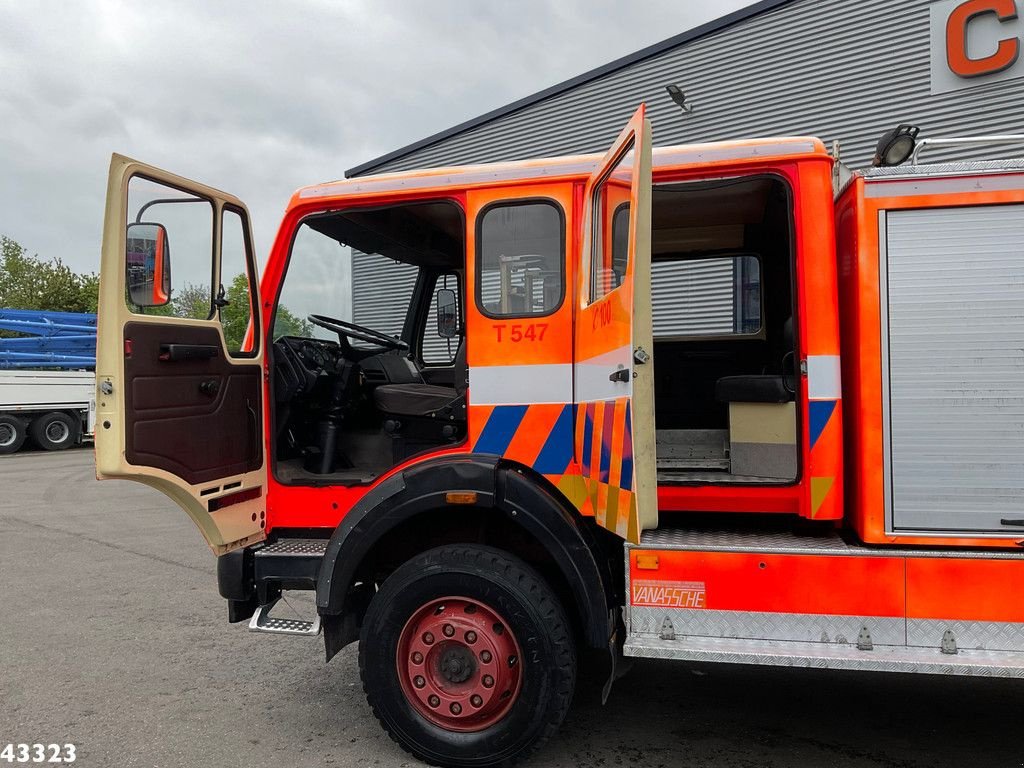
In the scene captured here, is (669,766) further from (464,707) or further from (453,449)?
(453,449)

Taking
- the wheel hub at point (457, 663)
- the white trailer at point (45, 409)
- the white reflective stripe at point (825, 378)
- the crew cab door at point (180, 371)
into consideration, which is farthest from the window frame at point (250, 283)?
the white trailer at point (45, 409)

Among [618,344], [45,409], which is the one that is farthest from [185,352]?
[45,409]

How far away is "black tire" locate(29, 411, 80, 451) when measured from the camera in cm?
1888

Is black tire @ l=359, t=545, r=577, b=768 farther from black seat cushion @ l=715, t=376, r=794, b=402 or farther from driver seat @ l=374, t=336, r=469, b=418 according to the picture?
black seat cushion @ l=715, t=376, r=794, b=402

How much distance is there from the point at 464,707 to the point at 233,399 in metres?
1.80

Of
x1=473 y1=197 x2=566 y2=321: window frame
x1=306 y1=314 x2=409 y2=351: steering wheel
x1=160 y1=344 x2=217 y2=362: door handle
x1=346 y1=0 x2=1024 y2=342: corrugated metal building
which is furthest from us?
x1=346 y1=0 x2=1024 y2=342: corrugated metal building

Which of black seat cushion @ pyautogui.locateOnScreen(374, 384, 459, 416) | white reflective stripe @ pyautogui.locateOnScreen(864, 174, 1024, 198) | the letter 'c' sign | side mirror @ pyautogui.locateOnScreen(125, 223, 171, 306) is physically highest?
the letter 'c' sign

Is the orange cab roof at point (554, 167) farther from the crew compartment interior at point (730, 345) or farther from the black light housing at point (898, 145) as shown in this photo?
the black light housing at point (898, 145)

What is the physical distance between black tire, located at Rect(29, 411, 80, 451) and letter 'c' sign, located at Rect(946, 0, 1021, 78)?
64.1ft

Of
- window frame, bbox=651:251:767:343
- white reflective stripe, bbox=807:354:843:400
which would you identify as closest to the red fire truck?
white reflective stripe, bbox=807:354:843:400

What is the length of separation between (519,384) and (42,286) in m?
35.8

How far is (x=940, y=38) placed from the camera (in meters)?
9.73

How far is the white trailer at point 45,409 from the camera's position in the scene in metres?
18.2

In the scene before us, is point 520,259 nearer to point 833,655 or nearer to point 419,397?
point 419,397
